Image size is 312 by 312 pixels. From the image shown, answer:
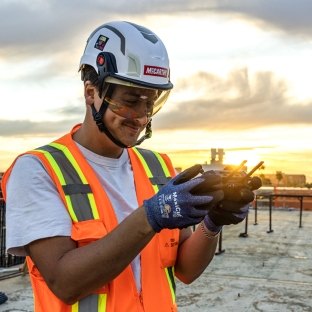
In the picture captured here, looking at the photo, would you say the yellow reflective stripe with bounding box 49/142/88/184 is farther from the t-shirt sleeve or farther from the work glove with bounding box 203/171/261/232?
the work glove with bounding box 203/171/261/232

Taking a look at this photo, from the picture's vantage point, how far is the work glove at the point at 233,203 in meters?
2.15

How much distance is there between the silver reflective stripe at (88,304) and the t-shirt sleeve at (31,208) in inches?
11.4

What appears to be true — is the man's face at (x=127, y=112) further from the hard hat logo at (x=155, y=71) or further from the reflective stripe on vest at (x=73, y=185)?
the reflective stripe on vest at (x=73, y=185)

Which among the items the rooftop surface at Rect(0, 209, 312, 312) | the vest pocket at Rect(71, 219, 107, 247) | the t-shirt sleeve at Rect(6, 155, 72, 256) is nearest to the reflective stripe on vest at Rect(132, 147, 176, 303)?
the vest pocket at Rect(71, 219, 107, 247)

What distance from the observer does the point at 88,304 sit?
6.75ft

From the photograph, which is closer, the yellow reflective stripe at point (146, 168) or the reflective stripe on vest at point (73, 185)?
the reflective stripe on vest at point (73, 185)

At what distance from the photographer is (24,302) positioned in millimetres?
6129

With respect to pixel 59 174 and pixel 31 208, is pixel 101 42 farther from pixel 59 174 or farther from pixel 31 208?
pixel 31 208

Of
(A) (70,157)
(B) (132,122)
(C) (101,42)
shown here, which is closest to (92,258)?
(A) (70,157)

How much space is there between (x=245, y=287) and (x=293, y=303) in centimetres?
88

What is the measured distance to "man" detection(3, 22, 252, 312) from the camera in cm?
189

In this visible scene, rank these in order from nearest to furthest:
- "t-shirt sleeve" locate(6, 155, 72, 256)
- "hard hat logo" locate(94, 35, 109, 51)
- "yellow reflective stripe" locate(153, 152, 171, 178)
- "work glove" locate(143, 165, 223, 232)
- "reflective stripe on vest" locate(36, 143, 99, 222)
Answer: "work glove" locate(143, 165, 223, 232), "t-shirt sleeve" locate(6, 155, 72, 256), "reflective stripe on vest" locate(36, 143, 99, 222), "hard hat logo" locate(94, 35, 109, 51), "yellow reflective stripe" locate(153, 152, 171, 178)

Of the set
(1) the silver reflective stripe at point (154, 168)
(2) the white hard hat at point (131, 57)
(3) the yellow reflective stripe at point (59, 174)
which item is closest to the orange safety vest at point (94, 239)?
(3) the yellow reflective stripe at point (59, 174)

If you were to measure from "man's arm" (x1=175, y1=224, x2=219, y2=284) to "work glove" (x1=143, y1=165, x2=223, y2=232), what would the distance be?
1.83 feet
